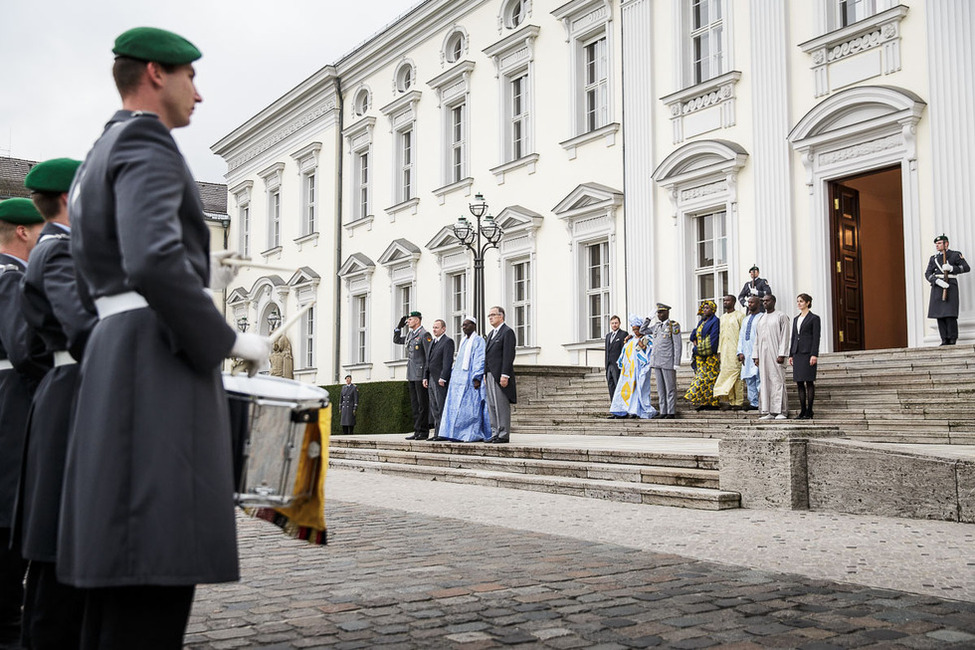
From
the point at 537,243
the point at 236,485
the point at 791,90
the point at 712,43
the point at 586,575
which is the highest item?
the point at 712,43

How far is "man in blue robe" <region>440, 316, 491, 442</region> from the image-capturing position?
45.3ft

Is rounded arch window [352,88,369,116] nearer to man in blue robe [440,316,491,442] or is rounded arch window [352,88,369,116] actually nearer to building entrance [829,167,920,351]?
building entrance [829,167,920,351]

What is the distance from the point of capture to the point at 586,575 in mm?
5340

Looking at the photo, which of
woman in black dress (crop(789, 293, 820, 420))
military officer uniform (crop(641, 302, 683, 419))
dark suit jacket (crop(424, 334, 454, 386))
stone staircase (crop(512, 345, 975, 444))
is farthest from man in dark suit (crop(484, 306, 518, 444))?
woman in black dress (crop(789, 293, 820, 420))

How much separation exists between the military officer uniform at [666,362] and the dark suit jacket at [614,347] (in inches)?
47.7

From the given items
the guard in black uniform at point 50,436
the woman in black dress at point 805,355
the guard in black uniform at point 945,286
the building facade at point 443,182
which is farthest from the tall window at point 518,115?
the guard in black uniform at point 50,436

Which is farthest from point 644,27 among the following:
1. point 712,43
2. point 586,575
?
point 586,575

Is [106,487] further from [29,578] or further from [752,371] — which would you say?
[752,371]

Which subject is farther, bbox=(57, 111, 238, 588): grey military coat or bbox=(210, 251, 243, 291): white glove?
bbox=(210, 251, 243, 291): white glove

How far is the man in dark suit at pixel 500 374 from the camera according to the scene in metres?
13.3

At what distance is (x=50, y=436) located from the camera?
3131mm

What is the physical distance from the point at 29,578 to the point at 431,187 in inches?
906

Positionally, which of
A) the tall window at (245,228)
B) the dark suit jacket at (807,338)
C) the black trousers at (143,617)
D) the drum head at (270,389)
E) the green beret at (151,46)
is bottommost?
the black trousers at (143,617)

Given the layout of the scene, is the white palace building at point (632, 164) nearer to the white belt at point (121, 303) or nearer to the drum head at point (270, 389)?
the drum head at point (270, 389)
